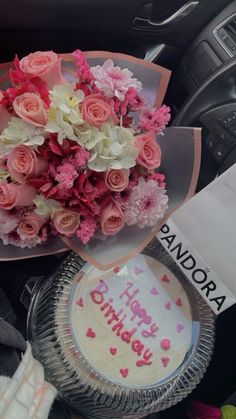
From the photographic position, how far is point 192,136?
108 cm

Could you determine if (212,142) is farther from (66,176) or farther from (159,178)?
(66,176)

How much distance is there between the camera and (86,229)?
39.6 inches

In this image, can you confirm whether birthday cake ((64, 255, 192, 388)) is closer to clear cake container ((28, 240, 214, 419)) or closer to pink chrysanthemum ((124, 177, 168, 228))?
clear cake container ((28, 240, 214, 419))

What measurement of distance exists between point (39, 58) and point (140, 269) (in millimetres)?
432

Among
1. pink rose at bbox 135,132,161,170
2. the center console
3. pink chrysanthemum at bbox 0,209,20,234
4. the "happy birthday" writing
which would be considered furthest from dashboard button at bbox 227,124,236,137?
pink chrysanthemum at bbox 0,209,20,234

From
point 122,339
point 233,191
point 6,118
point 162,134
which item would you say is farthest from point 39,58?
point 122,339

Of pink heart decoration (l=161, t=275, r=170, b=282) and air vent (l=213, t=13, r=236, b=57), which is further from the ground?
air vent (l=213, t=13, r=236, b=57)

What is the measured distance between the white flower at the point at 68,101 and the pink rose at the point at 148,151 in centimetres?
11

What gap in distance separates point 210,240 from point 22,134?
1.24 feet

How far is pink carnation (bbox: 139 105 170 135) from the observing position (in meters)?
1.01

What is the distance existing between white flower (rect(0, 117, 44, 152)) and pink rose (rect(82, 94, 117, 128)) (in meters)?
0.08

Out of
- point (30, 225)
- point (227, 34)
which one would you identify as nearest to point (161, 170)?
point (30, 225)

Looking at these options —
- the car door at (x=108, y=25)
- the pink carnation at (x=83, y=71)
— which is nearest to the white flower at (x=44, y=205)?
the pink carnation at (x=83, y=71)

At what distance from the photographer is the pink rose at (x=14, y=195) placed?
0.97 m
